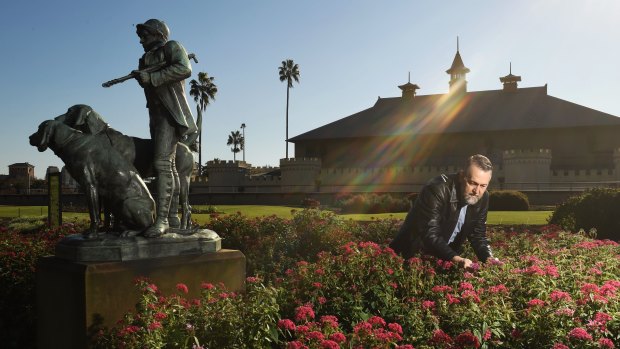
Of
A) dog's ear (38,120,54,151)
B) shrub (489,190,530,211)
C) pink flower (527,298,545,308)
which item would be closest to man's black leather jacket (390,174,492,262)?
pink flower (527,298,545,308)

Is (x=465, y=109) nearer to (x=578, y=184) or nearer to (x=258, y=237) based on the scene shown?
(x=578, y=184)

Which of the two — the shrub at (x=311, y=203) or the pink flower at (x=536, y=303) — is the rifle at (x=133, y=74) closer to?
the pink flower at (x=536, y=303)

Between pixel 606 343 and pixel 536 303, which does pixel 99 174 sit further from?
pixel 606 343

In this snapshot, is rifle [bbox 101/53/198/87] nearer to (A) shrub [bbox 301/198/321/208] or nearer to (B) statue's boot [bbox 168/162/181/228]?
(B) statue's boot [bbox 168/162/181/228]

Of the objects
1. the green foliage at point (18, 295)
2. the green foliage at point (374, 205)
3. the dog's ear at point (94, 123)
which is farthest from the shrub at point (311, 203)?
the dog's ear at point (94, 123)

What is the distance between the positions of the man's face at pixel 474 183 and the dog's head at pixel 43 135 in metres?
4.13

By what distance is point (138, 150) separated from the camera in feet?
17.1

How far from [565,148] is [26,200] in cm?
4454

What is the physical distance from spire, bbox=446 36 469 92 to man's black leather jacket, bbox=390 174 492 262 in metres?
53.2

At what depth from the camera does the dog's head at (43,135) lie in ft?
15.4

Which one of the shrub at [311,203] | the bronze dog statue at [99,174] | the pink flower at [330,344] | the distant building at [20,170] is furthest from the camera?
the distant building at [20,170]

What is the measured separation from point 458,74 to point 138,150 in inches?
2231

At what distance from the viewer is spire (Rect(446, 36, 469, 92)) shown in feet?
184

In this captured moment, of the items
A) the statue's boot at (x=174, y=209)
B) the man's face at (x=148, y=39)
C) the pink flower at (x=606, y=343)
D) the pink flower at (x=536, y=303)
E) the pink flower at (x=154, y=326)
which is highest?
the man's face at (x=148, y=39)
